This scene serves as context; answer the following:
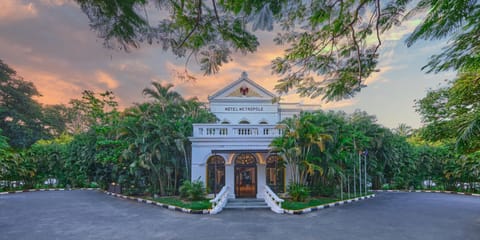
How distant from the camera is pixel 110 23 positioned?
3.50 meters

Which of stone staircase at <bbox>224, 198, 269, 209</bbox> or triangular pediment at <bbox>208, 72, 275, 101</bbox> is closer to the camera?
stone staircase at <bbox>224, 198, 269, 209</bbox>

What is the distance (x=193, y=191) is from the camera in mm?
10914

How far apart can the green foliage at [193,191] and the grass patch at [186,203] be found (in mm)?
A: 285

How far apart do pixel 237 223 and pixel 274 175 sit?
5.08 m

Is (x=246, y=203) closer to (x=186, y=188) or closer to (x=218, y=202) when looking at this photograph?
(x=218, y=202)

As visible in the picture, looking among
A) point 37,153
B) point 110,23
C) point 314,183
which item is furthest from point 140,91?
point 110,23

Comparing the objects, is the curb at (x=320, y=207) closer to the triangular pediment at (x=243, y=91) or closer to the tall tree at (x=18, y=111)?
the triangular pediment at (x=243, y=91)

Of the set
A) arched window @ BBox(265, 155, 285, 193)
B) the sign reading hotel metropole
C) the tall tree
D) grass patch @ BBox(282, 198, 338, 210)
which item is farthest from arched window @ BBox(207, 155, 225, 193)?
the tall tree

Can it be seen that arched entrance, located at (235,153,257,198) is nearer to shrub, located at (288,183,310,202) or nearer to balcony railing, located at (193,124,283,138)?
balcony railing, located at (193,124,283,138)

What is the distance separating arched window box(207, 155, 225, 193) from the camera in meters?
12.2

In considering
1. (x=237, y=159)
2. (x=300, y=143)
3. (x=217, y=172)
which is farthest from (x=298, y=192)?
(x=217, y=172)

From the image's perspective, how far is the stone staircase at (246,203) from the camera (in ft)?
34.1

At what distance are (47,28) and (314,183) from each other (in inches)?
465

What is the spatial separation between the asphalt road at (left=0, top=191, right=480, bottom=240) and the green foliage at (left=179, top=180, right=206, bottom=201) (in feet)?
4.56
